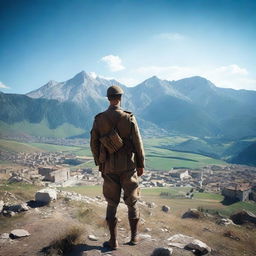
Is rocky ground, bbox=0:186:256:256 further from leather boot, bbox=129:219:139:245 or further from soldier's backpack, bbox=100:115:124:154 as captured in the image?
soldier's backpack, bbox=100:115:124:154

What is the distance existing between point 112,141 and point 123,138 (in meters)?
0.31

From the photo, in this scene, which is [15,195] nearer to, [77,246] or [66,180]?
[77,246]

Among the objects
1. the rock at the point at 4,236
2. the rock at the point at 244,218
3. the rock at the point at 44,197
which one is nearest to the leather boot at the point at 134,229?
the rock at the point at 4,236

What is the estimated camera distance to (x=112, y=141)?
5398 millimetres

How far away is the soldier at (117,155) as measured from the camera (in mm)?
5457

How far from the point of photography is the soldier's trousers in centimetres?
550

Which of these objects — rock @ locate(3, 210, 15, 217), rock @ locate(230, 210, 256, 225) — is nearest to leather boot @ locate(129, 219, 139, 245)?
rock @ locate(3, 210, 15, 217)

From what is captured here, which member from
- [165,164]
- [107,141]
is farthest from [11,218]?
[165,164]

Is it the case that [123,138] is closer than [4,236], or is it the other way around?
[123,138]

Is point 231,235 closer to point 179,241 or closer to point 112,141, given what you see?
point 179,241

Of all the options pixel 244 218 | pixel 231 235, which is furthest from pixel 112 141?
pixel 244 218

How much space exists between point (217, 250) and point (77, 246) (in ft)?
13.8

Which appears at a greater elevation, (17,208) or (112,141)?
(112,141)

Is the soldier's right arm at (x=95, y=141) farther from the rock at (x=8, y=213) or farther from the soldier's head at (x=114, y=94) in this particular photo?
the rock at (x=8, y=213)
